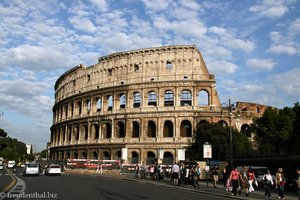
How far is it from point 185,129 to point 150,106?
18.6 feet

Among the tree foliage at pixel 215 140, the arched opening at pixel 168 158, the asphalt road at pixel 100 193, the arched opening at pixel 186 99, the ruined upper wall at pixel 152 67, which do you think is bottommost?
the asphalt road at pixel 100 193

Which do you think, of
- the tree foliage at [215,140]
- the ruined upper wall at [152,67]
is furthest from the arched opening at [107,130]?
the tree foliage at [215,140]

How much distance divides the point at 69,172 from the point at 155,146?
37.7 feet

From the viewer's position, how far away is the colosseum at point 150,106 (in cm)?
4978

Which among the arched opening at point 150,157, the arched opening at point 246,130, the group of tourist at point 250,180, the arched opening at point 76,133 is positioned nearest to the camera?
the group of tourist at point 250,180

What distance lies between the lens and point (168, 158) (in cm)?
4850

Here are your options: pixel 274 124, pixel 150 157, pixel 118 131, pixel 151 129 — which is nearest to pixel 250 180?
pixel 274 124

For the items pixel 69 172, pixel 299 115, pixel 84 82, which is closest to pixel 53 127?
pixel 84 82

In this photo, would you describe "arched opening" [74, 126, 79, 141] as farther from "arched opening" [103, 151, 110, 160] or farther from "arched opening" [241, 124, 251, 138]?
"arched opening" [241, 124, 251, 138]

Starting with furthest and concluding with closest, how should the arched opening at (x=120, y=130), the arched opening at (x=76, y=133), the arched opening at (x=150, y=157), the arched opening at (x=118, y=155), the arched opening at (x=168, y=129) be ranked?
1. the arched opening at (x=76, y=133)
2. the arched opening at (x=120, y=130)
3. the arched opening at (x=118, y=155)
4. the arched opening at (x=168, y=129)
5. the arched opening at (x=150, y=157)

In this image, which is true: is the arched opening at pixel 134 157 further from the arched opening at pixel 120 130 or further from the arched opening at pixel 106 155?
the arched opening at pixel 106 155

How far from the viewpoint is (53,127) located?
71938 mm

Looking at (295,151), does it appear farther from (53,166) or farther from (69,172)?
(69,172)

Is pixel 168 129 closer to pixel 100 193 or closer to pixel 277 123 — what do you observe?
pixel 277 123
